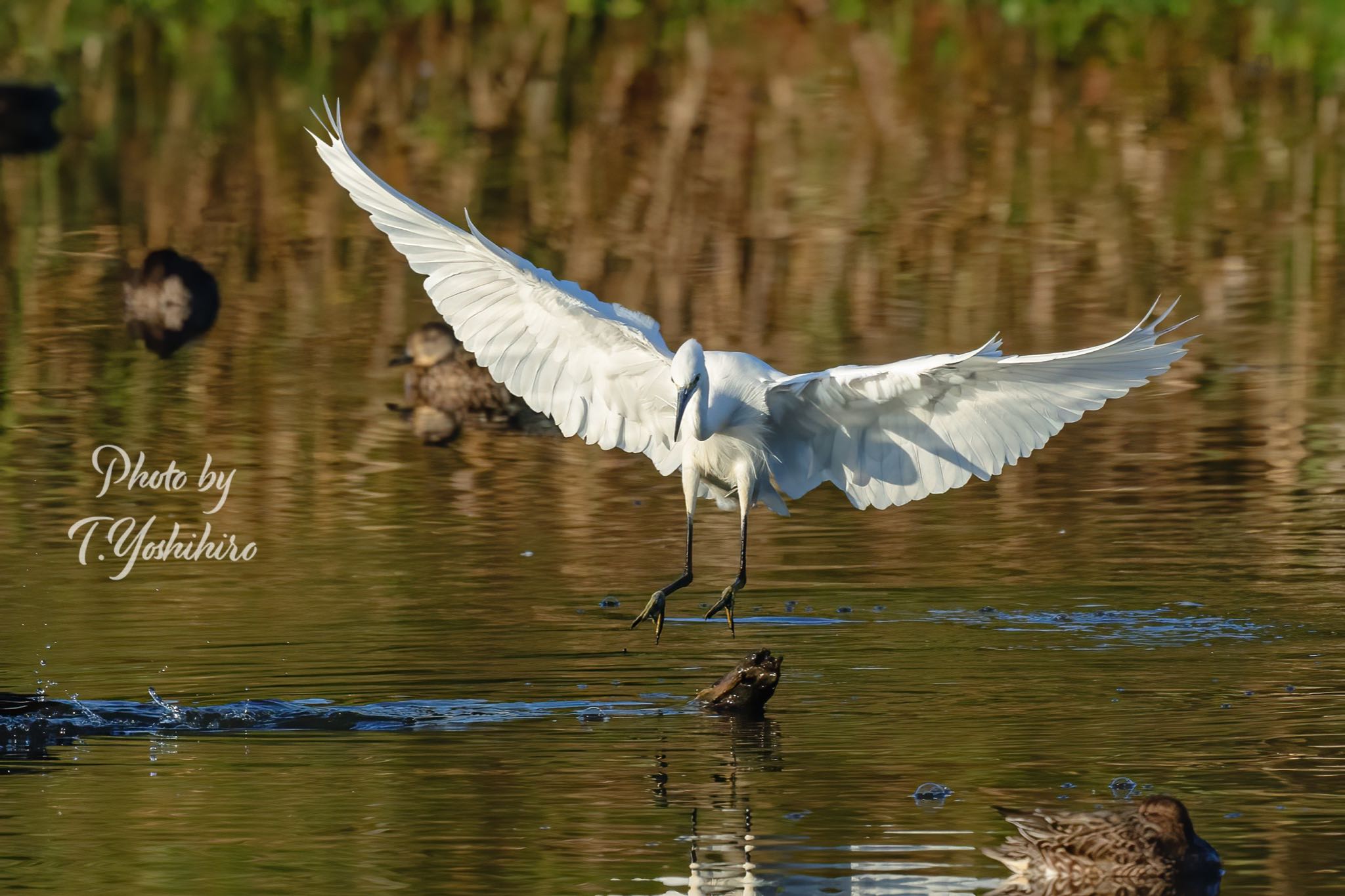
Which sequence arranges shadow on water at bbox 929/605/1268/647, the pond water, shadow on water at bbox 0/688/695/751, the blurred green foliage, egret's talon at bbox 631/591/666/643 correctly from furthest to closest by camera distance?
1. the blurred green foliage
2. shadow on water at bbox 929/605/1268/647
3. egret's talon at bbox 631/591/666/643
4. shadow on water at bbox 0/688/695/751
5. the pond water

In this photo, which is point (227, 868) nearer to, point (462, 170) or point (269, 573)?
point (269, 573)

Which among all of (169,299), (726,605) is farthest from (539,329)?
(169,299)

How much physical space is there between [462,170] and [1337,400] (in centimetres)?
1195

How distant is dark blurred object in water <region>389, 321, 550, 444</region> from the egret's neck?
18.3 ft

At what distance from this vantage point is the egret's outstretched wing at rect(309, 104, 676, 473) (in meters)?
10.4

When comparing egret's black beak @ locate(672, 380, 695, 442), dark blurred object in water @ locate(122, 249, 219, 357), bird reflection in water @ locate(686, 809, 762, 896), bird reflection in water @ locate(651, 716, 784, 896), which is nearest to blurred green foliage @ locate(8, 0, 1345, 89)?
dark blurred object in water @ locate(122, 249, 219, 357)

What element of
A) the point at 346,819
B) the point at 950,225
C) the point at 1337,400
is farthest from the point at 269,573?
the point at 950,225

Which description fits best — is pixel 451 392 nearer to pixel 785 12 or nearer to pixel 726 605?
pixel 726 605

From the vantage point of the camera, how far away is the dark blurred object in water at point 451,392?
16016 millimetres

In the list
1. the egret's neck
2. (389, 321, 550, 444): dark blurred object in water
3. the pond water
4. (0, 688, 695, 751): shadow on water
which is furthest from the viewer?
(389, 321, 550, 444): dark blurred object in water

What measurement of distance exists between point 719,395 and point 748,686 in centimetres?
149

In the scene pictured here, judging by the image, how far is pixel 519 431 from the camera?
15.6m

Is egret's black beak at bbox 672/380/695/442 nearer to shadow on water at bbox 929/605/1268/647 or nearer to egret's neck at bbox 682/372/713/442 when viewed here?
egret's neck at bbox 682/372/713/442

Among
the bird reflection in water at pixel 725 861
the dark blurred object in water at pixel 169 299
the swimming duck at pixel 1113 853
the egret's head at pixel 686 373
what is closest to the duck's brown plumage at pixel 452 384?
the dark blurred object in water at pixel 169 299
